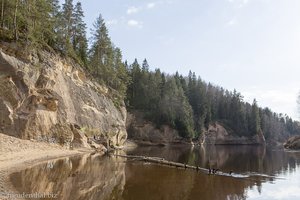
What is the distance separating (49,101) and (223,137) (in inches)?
3367

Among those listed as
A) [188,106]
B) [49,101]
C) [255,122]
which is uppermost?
[188,106]

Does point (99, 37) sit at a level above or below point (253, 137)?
above

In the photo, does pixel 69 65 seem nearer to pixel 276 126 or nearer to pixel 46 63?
pixel 46 63

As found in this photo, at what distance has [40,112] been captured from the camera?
134ft

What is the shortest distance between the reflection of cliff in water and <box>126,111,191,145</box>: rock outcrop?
55990 mm

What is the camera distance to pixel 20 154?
103ft

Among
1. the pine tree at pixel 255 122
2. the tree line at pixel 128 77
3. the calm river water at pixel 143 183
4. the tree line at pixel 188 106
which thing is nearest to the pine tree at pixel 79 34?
the tree line at pixel 128 77

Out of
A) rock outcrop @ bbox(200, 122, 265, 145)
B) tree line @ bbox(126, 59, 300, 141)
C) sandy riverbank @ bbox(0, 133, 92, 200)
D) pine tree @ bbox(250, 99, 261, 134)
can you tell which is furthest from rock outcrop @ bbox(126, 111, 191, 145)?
sandy riverbank @ bbox(0, 133, 92, 200)

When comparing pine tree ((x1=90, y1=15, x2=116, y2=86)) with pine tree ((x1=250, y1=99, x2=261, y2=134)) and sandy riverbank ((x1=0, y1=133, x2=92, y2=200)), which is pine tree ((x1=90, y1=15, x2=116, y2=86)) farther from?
pine tree ((x1=250, y1=99, x2=261, y2=134))

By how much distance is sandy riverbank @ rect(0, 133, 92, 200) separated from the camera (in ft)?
74.4

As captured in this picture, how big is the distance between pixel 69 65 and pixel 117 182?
3213cm

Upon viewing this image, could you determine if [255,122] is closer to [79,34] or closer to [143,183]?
[79,34]

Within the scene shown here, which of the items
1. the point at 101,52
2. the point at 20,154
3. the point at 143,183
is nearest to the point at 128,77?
the point at 101,52

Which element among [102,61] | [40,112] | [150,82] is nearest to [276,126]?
[150,82]
